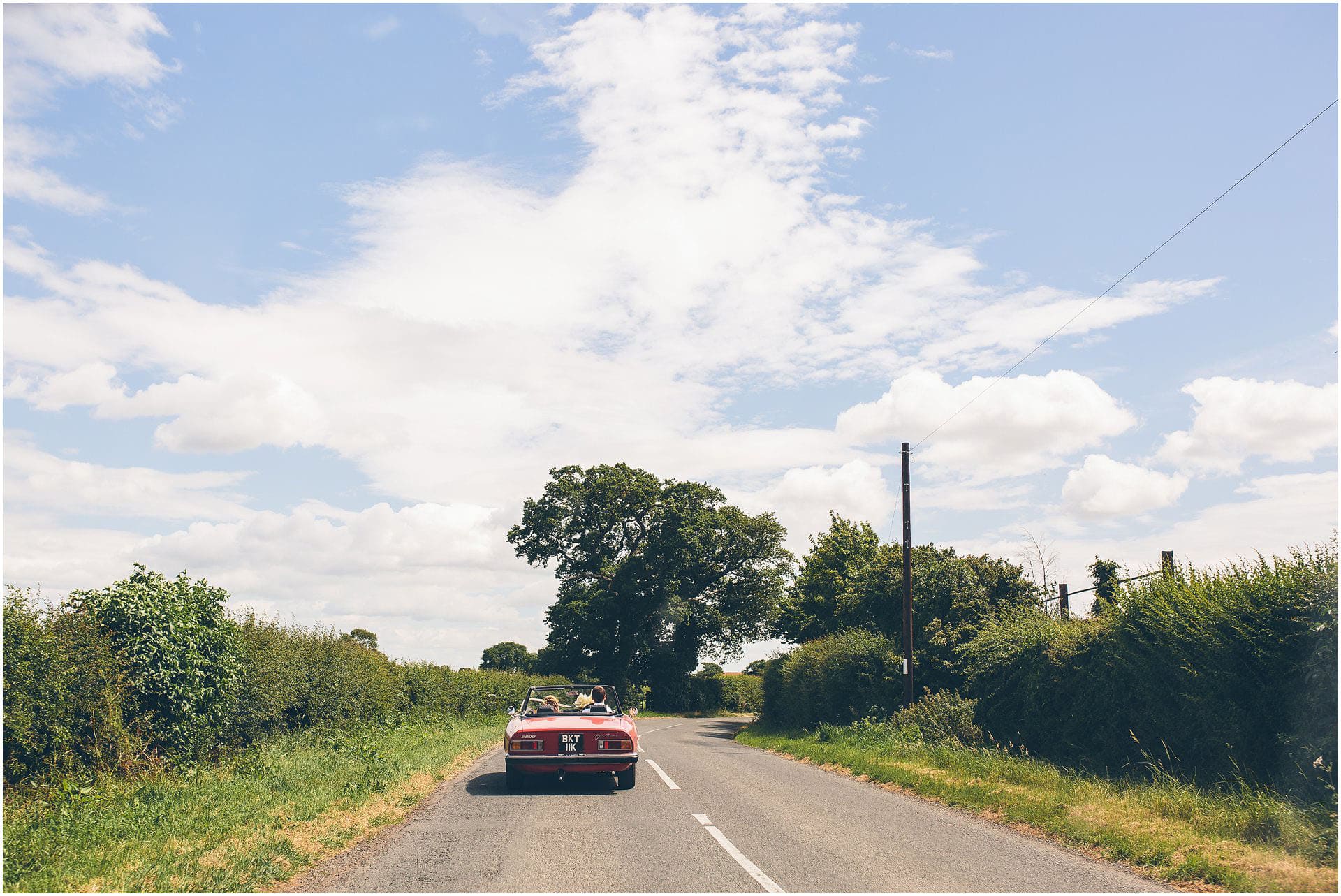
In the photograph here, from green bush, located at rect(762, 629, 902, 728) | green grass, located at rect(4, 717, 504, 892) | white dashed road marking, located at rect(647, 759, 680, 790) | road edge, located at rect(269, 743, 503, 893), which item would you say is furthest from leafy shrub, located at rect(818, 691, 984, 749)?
green grass, located at rect(4, 717, 504, 892)

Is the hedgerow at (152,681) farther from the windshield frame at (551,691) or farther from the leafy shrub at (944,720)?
the leafy shrub at (944,720)

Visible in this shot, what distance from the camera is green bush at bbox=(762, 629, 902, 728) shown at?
2575 cm

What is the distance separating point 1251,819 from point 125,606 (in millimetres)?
14881

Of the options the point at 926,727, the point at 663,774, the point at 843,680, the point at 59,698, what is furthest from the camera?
the point at 843,680

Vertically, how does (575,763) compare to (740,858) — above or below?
above

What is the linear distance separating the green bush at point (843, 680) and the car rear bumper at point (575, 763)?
44.6 feet

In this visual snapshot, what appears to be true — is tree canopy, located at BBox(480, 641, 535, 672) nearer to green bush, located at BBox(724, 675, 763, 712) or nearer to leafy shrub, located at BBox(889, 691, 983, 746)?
green bush, located at BBox(724, 675, 763, 712)

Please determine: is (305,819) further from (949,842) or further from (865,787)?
(865,787)

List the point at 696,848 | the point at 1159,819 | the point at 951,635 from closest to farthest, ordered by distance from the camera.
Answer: the point at 696,848 < the point at 1159,819 < the point at 951,635

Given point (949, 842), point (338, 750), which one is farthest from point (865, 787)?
point (338, 750)

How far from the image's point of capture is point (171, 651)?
14.8m

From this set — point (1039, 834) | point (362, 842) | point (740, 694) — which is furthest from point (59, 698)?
point (740, 694)

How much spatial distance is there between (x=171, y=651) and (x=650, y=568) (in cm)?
4304

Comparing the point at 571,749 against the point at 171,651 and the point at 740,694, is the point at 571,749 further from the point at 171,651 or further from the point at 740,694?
the point at 740,694
